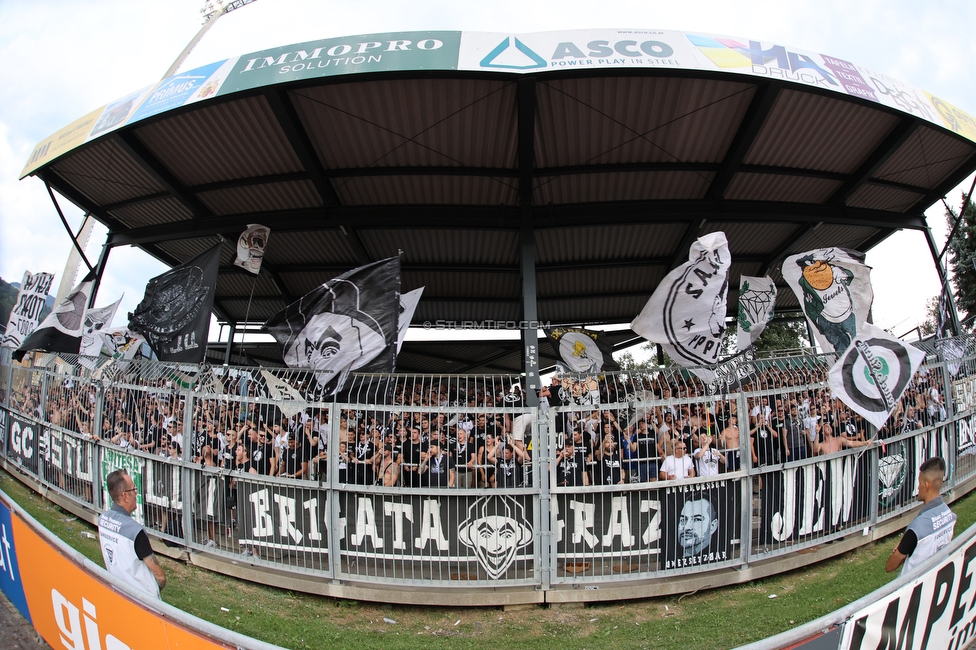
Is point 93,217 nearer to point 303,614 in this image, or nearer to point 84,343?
→ point 84,343

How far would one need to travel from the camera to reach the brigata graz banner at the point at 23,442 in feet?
31.1

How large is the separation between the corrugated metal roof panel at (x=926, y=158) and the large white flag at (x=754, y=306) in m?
4.10

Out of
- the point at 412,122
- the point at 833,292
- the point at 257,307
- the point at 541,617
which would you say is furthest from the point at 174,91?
the point at 257,307

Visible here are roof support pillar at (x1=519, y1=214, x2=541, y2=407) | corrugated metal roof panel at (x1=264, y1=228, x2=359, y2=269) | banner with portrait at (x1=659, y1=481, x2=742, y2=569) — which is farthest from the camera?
corrugated metal roof panel at (x1=264, y1=228, x2=359, y2=269)

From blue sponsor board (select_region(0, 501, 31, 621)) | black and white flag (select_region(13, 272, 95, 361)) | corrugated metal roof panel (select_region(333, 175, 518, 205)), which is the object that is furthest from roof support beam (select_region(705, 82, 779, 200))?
black and white flag (select_region(13, 272, 95, 361))

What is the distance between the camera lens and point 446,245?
14.4m

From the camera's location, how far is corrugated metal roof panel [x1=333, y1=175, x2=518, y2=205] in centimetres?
1138

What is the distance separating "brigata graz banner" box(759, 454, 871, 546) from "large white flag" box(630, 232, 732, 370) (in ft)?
5.75

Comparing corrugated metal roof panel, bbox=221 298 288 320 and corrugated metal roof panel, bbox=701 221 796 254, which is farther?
corrugated metal roof panel, bbox=221 298 288 320

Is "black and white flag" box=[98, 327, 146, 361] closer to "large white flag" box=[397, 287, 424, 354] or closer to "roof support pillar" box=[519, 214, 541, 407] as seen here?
"large white flag" box=[397, 287, 424, 354]

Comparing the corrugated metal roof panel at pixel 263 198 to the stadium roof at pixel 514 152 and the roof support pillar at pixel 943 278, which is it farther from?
the roof support pillar at pixel 943 278

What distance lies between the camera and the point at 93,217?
1400 cm

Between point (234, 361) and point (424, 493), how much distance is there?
69.2 feet

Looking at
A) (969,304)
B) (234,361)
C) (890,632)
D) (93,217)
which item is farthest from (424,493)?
(969,304)
